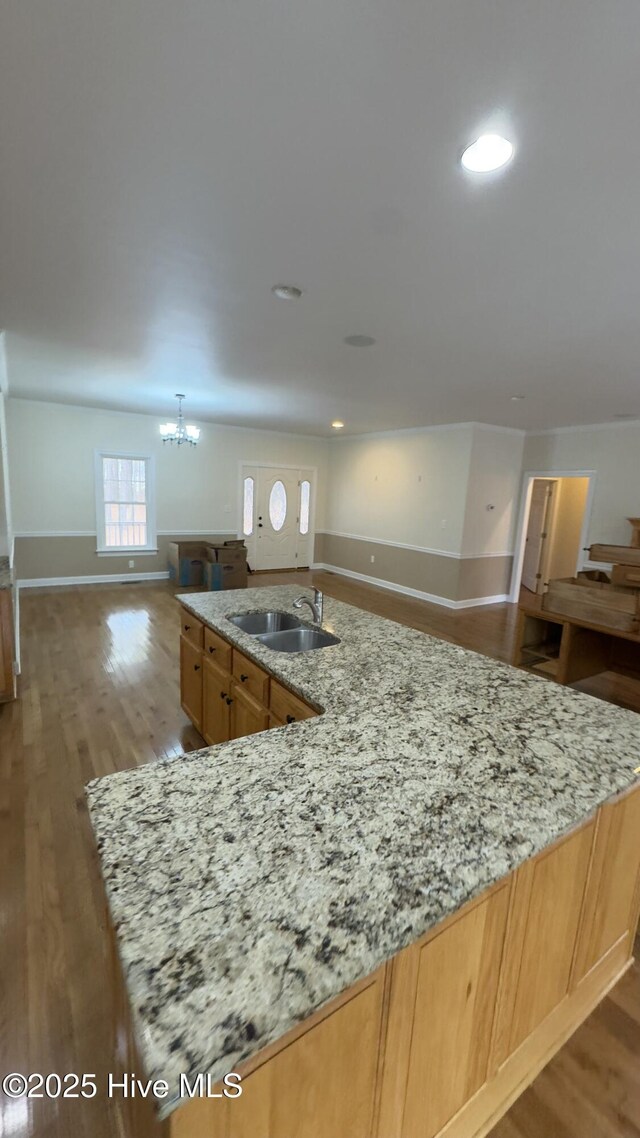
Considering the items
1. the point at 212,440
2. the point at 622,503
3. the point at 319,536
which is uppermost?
the point at 212,440

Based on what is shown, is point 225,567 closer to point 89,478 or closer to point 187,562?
point 187,562

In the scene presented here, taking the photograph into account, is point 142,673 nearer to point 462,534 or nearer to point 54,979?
point 54,979

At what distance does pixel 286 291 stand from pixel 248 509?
5.98 meters

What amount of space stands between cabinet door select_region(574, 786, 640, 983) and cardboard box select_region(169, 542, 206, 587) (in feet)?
20.9

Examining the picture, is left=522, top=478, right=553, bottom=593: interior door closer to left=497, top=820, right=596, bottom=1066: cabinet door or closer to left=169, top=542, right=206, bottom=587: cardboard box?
left=169, top=542, right=206, bottom=587: cardboard box

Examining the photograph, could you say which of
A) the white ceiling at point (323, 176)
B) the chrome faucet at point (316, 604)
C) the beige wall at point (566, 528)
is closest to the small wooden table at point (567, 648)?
the white ceiling at point (323, 176)

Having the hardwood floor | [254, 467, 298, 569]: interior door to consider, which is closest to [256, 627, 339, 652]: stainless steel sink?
the hardwood floor

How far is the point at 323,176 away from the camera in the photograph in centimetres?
154

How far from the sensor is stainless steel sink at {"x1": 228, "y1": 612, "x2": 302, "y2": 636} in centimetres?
256

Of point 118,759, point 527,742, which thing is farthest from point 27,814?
point 527,742

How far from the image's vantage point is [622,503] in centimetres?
A: 567

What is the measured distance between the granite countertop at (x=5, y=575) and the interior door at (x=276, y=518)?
4.85 m

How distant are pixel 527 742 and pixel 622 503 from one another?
5.54m

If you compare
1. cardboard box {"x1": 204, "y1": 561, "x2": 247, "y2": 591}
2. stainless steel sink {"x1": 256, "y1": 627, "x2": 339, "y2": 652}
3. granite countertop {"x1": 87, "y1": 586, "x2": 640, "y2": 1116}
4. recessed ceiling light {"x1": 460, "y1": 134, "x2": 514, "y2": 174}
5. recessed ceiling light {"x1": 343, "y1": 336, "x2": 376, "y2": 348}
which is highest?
recessed ceiling light {"x1": 343, "y1": 336, "x2": 376, "y2": 348}
